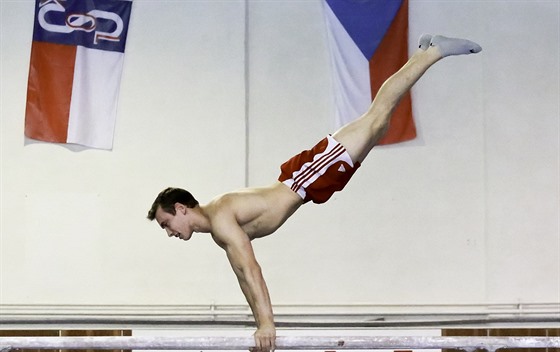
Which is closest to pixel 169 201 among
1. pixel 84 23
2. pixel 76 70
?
pixel 76 70

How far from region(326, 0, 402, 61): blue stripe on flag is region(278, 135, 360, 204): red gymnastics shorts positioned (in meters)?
3.45

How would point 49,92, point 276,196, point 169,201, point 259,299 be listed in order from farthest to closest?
point 49,92 → point 276,196 → point 169,201 → point 259,299

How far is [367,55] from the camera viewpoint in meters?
9.13

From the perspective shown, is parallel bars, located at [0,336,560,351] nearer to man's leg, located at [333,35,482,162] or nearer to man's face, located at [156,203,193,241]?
man's face, located at [156,203,193,241]

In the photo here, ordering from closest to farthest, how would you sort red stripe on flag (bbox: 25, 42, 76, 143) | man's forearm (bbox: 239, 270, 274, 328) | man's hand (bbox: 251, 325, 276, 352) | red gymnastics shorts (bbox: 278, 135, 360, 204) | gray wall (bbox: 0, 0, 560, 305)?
man's hand (bbox: 251, 325, 276, 352)
man's forearm (bbox: 239, 270, 274, 328)
red gymnastics shorts (bbox: 278, 135, 360, 204)
gray wall (bbox: 0, 0, 560, 305)
red stripe on flag (bbox: 25, 42, 76, 143)

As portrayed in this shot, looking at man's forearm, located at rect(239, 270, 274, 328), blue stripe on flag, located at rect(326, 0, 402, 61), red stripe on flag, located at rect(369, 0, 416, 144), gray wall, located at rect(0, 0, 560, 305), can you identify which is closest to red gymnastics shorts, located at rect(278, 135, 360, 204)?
man's forearm, located at rect(239, 270, 274, 328)

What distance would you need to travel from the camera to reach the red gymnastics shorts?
19.3ft

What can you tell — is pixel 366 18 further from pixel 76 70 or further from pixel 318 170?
pixel 318 170

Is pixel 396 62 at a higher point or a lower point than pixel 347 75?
higher

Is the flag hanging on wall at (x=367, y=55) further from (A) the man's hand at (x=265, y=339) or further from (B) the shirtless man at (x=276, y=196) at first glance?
(A) the man's hand at (x=265, y=339)

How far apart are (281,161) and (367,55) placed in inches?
58.3

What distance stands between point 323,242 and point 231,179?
1183 mm

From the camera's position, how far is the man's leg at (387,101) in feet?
19.5

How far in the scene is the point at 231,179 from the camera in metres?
8.89
